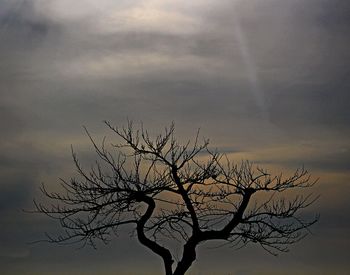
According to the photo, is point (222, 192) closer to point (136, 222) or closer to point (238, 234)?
point (238, 234)

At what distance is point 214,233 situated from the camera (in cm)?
1516

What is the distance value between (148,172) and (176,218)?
47.8 inches

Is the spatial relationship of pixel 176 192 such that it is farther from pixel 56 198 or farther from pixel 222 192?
pixel 56 198

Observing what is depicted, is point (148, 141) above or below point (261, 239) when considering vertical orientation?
above

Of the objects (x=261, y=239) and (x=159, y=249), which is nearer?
(x=159, y=249)

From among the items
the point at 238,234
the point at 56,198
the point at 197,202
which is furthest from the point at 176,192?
the point at 56,198

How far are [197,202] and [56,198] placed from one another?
306cm

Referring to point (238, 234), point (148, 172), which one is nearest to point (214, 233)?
point (238, 234)

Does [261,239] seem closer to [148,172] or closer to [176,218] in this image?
[176,218]

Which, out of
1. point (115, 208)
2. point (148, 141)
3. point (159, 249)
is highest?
point (148, 141)

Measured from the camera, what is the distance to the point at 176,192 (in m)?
15.5

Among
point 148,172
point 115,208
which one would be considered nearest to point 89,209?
point 115,208

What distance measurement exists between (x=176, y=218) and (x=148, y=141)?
179cm

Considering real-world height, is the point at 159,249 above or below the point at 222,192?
below
